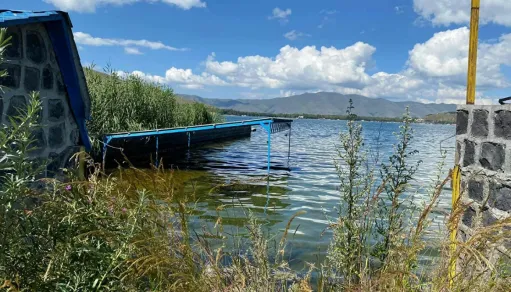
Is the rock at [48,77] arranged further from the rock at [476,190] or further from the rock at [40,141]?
the rock at [476,190]

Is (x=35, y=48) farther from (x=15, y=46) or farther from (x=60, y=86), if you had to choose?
(x=60, y=86)

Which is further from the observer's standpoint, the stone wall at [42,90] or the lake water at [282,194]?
the lake water at [282,194]

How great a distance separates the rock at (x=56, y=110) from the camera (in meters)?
5.28

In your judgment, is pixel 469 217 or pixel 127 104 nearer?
pixel 469 217

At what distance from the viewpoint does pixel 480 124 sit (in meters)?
4.26

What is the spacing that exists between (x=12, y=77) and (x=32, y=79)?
31 cm

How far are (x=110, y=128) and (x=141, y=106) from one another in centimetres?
231

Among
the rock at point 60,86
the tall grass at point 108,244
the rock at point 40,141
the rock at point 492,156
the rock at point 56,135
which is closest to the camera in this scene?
the tall grass at point 108,244

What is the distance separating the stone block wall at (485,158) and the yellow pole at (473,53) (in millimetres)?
169

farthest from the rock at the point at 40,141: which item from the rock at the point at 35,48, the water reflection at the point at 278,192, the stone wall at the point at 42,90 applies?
the water reflection at the point at 278,192

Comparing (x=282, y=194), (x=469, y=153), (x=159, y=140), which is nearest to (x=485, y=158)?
(x=469, y=153)

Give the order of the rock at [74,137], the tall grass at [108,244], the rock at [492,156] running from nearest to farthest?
the tall grass at [108,244] < the rock at [492,156] < the rock at [74,137]

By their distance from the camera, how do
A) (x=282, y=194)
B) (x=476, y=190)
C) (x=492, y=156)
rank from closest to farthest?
(x=492, y=156)
(x=476, y=190)
(x=282, y=194)

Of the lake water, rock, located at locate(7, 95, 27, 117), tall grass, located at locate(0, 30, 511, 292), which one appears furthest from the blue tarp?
tall grass, located at locate(0, 30, 511, 292)
